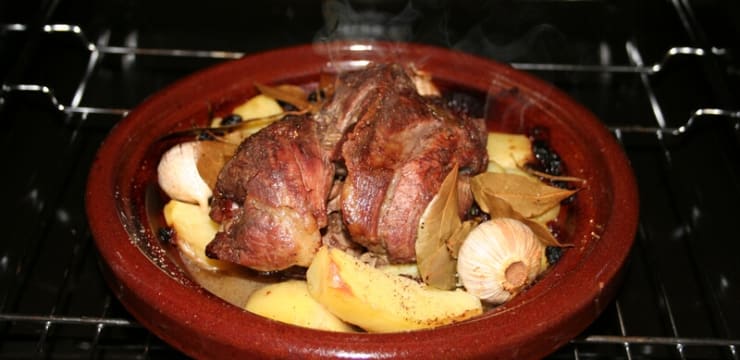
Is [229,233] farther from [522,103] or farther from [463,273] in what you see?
[522,103]

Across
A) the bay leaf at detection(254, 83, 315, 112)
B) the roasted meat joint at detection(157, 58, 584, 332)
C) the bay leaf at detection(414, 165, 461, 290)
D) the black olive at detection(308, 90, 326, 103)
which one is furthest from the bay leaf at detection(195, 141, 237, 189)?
the bay leaf at detection(414, 165, 461, 290)

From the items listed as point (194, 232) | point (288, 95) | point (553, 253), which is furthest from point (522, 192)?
point (194, 232)

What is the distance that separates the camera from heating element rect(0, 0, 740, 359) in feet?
9.11

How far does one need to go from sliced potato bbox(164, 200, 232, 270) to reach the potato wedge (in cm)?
38

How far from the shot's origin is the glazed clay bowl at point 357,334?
6.66ft

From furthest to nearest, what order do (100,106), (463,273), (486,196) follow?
1. (100,106)
2. (486,196)
3. (463,273)

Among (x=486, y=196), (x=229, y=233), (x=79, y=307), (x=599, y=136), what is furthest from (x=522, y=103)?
(x=79, y=307)

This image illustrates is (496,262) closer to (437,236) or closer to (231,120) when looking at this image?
(437,236)

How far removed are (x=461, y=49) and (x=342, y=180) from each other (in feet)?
3.88

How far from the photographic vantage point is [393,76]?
8.24ft

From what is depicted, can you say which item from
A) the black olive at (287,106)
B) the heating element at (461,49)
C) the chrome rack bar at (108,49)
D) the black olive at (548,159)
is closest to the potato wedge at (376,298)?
the heating element at (461,49)

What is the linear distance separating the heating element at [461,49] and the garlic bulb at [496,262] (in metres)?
0.25

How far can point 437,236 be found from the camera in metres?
2.29

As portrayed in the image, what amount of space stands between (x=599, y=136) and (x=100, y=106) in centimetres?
203
